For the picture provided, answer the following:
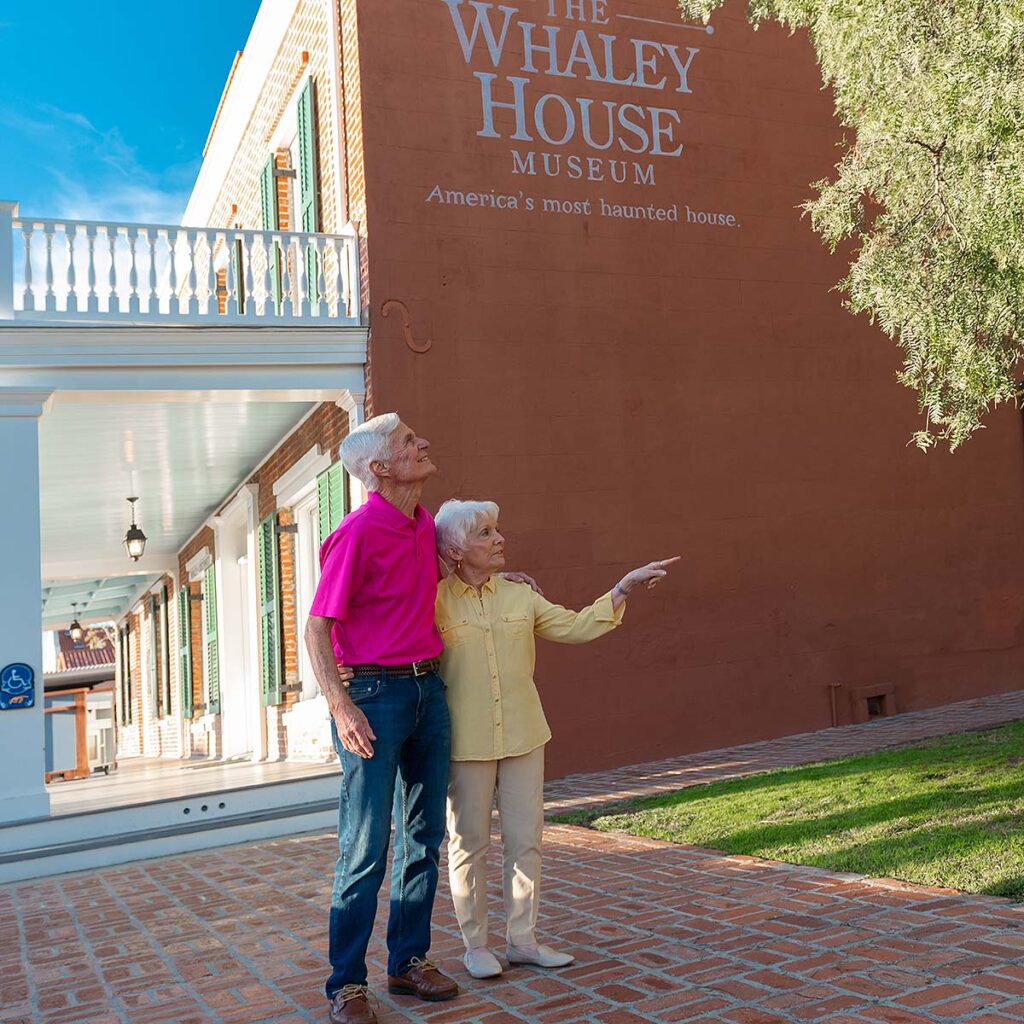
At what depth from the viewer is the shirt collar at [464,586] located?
4.09 meters

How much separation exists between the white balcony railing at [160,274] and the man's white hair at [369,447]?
5302 mm

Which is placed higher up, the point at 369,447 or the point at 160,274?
the point at 160,274

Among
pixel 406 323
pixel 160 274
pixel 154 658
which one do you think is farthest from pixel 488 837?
pixel 154 658

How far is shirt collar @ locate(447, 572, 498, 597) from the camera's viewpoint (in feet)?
13.4

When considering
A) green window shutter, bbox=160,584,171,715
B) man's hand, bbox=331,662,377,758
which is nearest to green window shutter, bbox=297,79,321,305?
man's hand, bbox=331,662,377,758

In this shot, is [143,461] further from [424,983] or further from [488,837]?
[424,983]

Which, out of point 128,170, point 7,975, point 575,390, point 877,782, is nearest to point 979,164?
point 877,782

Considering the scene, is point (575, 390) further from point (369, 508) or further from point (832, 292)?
point (369, 508)

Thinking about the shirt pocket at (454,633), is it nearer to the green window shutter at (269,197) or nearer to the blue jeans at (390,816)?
the blue jeans at (390,816)

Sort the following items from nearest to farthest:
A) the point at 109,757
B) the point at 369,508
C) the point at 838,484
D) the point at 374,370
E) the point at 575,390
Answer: the point at 369,508, the point at 374,370, the point at 575,390, the point at 838,484, the point at 109,757

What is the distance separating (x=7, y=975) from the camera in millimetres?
4824

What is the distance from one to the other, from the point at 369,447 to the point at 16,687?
16.1 ft

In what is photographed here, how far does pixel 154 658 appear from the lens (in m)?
20.7

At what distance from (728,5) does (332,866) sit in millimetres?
8435
